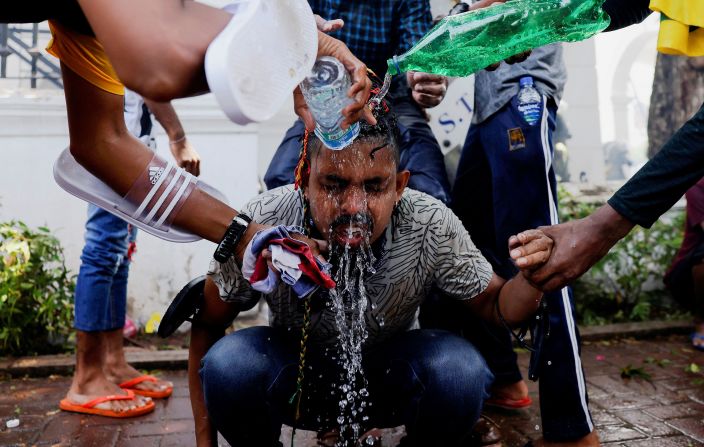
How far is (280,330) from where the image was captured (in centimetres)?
241

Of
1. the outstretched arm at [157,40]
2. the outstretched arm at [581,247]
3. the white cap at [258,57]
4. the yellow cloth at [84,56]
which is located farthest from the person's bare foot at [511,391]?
the outstretched arm at [157,40]

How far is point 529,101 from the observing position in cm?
276

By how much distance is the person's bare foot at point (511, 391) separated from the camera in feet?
10.1

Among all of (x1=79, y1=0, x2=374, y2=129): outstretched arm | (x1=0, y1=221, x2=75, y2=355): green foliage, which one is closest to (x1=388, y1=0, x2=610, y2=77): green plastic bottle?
(x1=79, y1=0, x2=374, y2=129): outstretched arm

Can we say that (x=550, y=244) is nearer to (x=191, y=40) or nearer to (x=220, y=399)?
(x=220, y=399)

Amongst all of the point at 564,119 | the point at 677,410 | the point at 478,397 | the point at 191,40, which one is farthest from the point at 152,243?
the point at 564,119

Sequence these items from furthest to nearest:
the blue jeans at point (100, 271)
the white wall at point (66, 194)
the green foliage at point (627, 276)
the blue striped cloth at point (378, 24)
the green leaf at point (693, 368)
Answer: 1. the green foliage at point (627, 276)
2. the white wall at point (66, 194)
3. the green leaf at point (693, 368)
4. the blue jeans at point (100, 271)
5. the blue striped cloth at point (378, 24)

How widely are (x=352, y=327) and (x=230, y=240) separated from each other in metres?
0.67

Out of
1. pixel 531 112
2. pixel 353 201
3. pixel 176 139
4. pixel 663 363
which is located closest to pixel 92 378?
pixel 176 139

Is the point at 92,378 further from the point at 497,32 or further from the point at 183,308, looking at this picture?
the point at 497,32

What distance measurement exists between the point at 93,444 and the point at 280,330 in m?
1.00

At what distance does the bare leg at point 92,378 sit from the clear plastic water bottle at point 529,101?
2.05 meters

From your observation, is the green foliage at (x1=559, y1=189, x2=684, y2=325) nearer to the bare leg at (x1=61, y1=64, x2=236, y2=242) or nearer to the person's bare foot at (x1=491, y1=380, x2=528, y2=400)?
the person's bare foot at (x1=491, y1=380, x2=528, y2=400)

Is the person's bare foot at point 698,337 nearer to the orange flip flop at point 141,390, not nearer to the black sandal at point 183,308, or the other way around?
the orange flip flop at point 141,390
